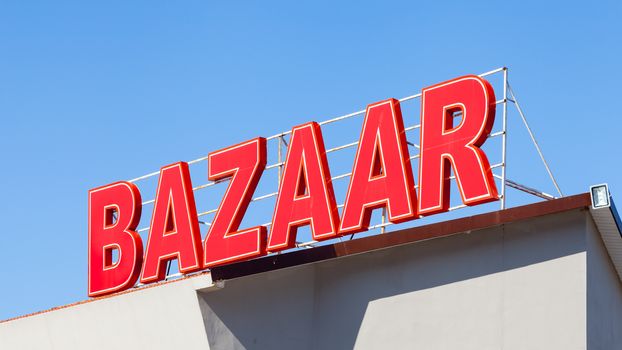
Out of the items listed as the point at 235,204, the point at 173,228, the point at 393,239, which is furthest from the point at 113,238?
the point at 393,239

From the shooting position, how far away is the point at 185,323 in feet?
93.1

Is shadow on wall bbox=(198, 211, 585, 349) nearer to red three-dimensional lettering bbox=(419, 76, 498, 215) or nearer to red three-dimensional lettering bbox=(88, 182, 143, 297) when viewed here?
red three-dimensional lettering bbox=(419, 76, 498, 215)

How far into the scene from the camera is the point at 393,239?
89.0ft

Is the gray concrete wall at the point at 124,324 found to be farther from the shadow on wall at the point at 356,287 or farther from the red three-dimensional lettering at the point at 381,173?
the red three-dimensional lettering at the point at 381,173

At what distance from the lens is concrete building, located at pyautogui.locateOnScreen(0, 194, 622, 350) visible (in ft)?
82.2

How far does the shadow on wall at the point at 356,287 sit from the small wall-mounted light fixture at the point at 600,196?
0.69 metres

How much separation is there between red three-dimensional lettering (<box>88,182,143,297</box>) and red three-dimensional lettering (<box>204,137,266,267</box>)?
2.85 metres

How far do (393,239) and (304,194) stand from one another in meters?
3.05

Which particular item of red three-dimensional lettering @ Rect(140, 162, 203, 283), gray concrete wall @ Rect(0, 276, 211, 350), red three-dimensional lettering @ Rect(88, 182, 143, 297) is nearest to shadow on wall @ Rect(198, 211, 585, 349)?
gray concrete wall @ Rect(0, 276, 211, 350)

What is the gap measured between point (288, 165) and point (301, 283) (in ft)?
9.93

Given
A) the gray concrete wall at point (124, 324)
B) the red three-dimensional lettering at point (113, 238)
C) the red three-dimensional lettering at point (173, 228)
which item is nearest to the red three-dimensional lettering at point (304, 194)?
the gray concrete wall at point (124, 324)

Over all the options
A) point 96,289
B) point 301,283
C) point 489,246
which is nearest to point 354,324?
point 301,283

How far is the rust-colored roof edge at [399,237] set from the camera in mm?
25219

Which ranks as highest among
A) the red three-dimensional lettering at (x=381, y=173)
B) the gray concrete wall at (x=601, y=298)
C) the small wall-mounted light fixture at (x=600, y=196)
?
the red three-dimensional lettering at (x=381, y=173)
